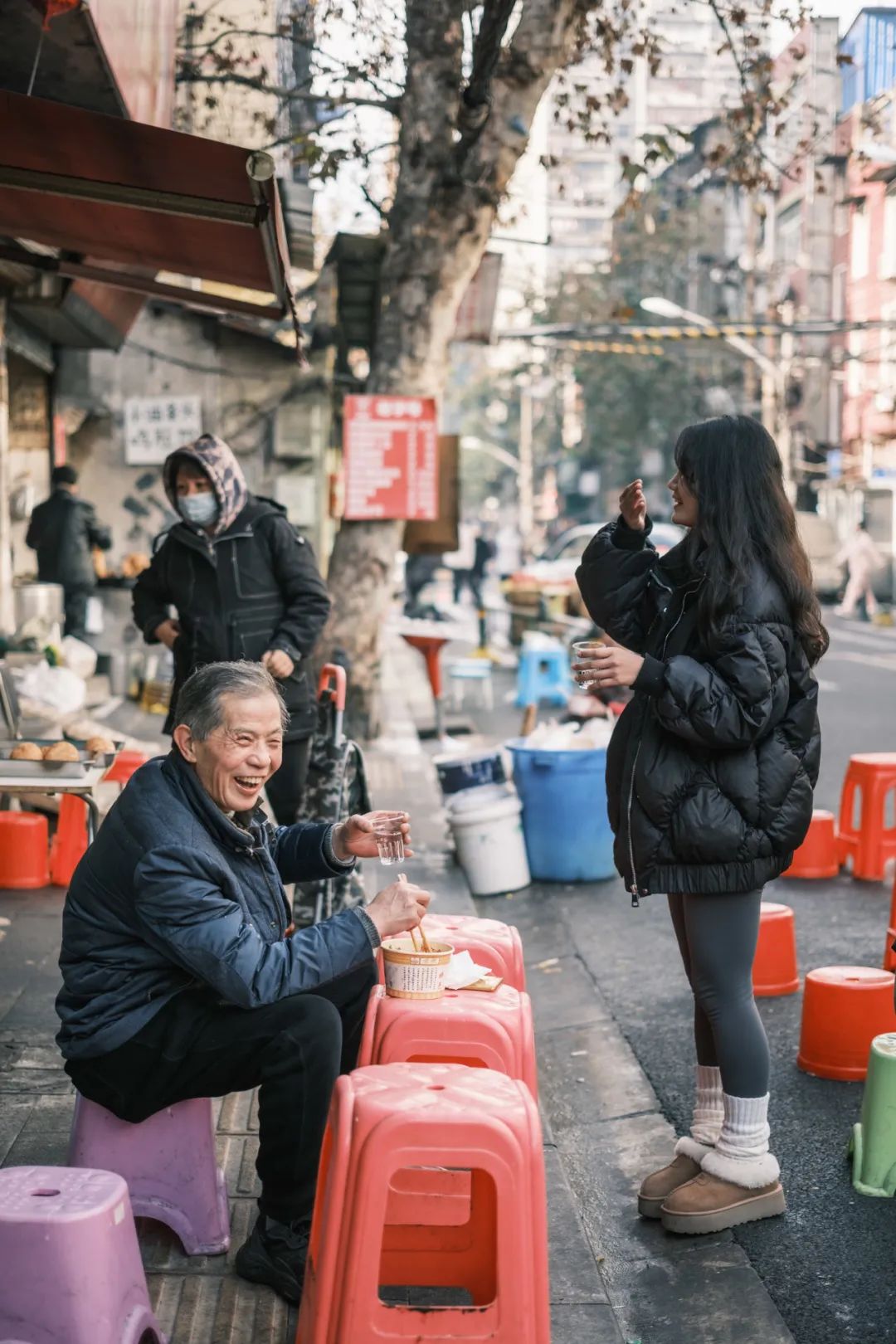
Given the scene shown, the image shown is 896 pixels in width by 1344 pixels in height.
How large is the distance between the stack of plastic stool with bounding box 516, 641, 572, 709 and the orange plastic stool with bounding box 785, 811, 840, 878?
8.45 meters

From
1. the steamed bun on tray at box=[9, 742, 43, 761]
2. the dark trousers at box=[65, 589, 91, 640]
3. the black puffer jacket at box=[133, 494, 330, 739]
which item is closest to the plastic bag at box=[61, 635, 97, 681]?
the dark trousers at box=[65, 589, 91, 640]

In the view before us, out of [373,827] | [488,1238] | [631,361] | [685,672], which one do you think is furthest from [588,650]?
[631,361]

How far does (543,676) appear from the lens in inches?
699

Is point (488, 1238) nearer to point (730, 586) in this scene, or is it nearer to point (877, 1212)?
point (877, 1212)

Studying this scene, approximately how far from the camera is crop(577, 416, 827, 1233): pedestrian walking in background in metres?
3.96

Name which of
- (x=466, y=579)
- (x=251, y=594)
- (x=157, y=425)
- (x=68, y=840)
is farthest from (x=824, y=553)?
(x=251, y=594)

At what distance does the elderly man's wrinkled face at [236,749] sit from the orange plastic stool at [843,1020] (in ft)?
8.43

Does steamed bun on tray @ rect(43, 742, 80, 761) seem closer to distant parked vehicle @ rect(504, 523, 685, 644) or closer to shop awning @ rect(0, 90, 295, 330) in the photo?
shop awning @ rect(0, 90, 295, 330)

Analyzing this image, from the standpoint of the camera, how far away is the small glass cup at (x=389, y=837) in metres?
3.99

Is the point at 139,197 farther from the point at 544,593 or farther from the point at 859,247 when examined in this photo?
the point at 859,247

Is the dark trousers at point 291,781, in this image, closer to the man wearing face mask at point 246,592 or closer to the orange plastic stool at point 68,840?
the man wearing face mask at point 246,592

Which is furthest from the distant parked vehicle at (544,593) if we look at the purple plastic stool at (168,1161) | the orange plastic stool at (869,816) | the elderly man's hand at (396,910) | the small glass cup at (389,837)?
the elderly man's hand at (396,910)

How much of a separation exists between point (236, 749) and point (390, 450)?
9981mm

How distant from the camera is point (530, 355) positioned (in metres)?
60.7
